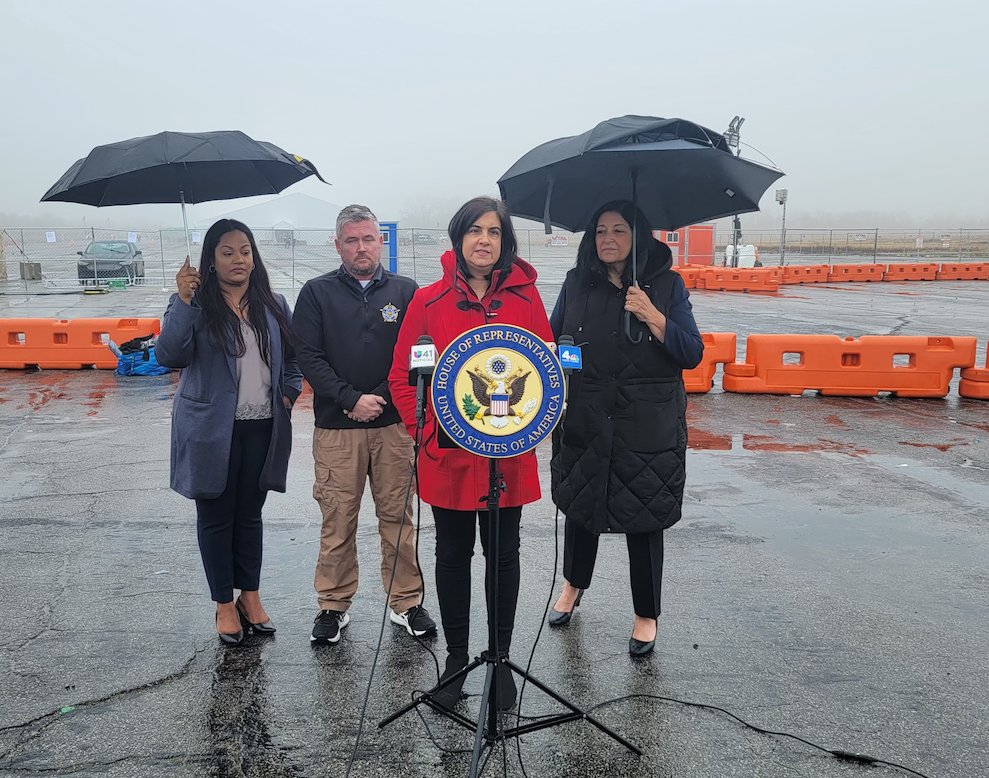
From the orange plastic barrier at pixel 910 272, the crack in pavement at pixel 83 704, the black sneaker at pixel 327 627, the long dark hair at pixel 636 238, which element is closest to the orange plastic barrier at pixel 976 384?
the long dark hair at pixel 636 238

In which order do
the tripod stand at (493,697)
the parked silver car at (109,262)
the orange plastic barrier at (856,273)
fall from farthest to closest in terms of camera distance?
the orange plastic barrier at (856,273) → the parked silver car at (109,262) → the tripod stand at (493,697)

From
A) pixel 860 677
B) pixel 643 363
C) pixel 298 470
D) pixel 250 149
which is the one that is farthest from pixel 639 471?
pixel 298 470

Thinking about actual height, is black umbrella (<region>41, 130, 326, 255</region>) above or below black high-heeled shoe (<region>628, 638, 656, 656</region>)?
above

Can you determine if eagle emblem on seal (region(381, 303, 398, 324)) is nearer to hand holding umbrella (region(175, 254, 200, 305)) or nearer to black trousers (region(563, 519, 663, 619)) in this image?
hand holding umbrella (region(175, 254, 200, 305))

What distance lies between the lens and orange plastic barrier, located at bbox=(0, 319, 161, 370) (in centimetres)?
1195

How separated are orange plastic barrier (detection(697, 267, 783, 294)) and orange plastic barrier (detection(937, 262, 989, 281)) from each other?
11343 millimetres

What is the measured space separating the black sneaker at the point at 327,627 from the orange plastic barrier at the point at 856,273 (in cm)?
3282

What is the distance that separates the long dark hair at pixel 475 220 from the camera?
3.40m

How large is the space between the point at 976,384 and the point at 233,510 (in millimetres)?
9150

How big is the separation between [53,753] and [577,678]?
208 centimetres

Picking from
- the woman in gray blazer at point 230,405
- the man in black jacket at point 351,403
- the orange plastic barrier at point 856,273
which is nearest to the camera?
the woman in gray blazer at point 230,405

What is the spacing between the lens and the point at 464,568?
360 centimetres

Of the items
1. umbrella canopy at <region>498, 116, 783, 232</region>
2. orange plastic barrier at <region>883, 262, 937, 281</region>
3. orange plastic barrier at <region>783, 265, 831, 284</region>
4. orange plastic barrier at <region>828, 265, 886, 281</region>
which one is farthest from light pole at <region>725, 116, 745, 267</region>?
orange plastic barrier at <region>883, 262, 937, 281</region>

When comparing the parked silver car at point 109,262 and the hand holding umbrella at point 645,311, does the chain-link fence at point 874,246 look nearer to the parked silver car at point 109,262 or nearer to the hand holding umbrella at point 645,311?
the parked silver car at point 109,262
